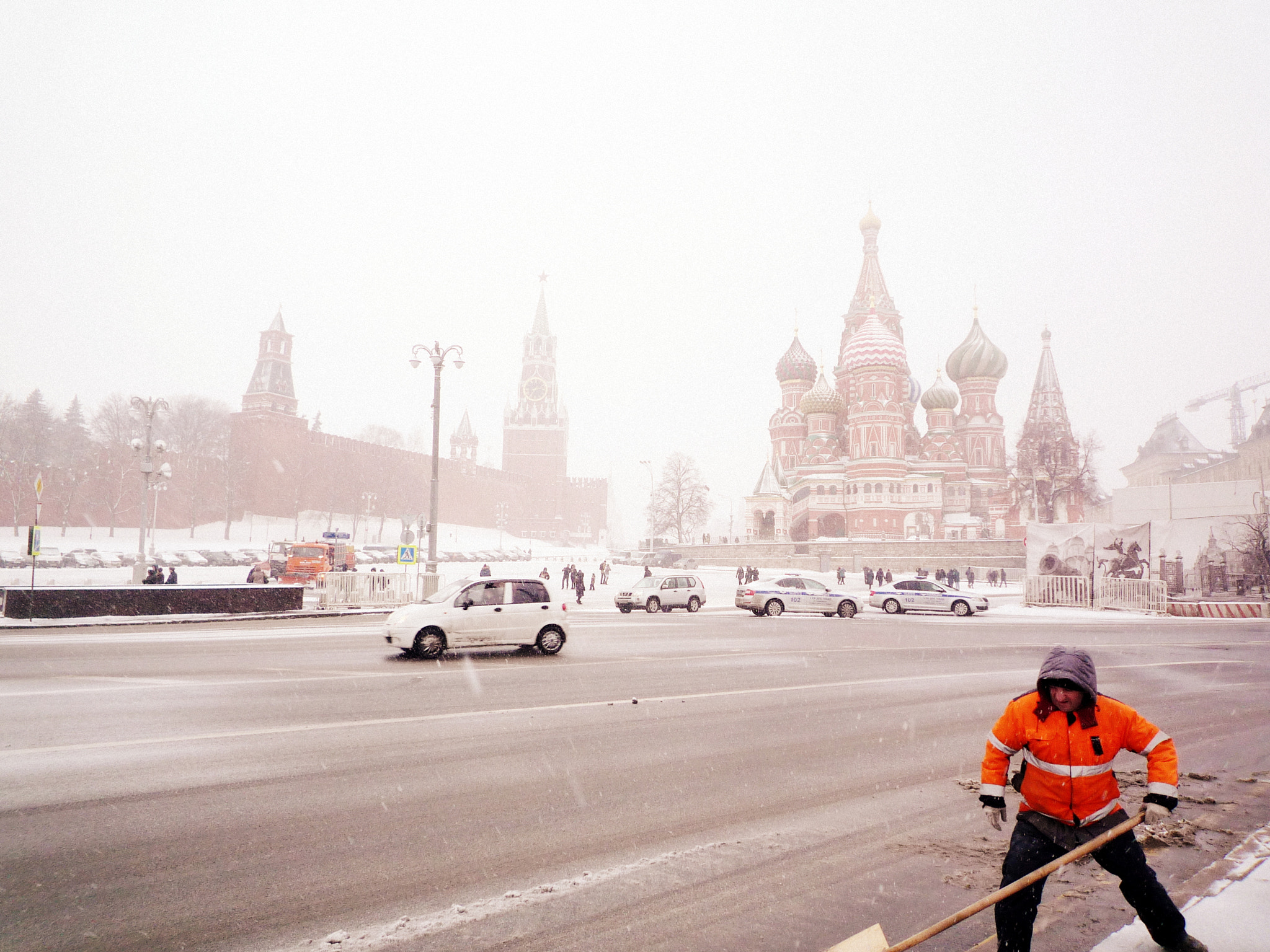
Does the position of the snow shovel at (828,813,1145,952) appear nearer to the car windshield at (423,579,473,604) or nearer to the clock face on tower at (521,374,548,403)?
the car windshield at (423,579,473,604)

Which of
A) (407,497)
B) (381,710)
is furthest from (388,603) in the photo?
(407,497)

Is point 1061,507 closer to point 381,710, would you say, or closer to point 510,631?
point 510,631

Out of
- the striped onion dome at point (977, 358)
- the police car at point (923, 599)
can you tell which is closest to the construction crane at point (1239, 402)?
the striped onion dome at point (977, 358)

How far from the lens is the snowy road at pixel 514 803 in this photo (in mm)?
3785

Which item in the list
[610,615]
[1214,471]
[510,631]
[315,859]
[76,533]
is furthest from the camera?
[1214,471]

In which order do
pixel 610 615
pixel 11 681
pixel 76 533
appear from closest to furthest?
pixel 11 681 < pixel 610 615 < pixel 76 533

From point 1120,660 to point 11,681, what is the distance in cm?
1816

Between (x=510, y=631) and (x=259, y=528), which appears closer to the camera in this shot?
(x=510, y=631)

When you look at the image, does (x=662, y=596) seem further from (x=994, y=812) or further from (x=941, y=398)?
(x=941, y=398)

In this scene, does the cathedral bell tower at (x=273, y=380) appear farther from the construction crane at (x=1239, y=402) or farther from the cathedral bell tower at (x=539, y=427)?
the construction crane at (x=1239, y=402)

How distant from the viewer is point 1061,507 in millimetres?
74000

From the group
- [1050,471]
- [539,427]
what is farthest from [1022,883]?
[539,427]

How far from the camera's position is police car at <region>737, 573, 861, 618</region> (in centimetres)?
2698

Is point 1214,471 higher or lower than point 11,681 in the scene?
higher
